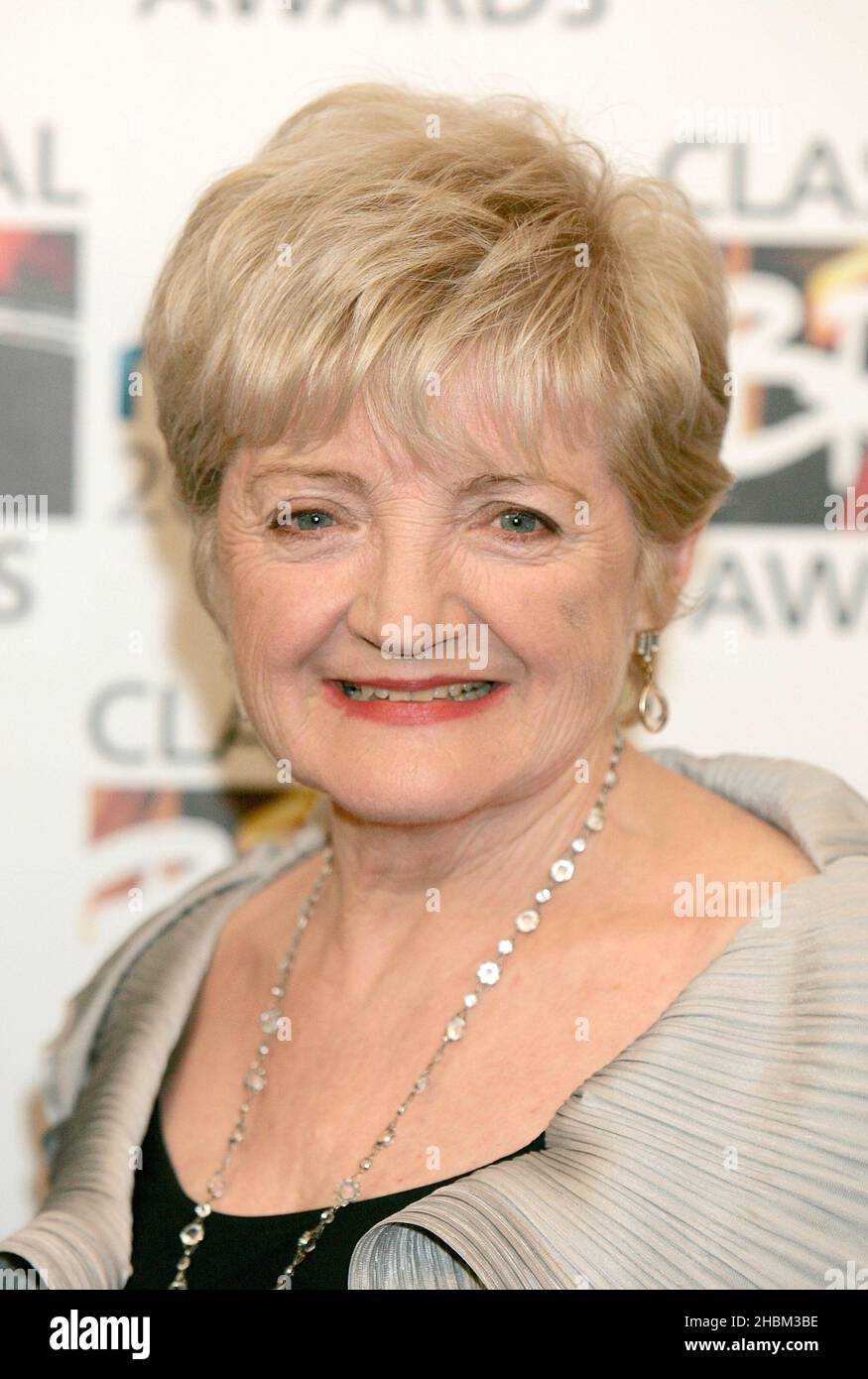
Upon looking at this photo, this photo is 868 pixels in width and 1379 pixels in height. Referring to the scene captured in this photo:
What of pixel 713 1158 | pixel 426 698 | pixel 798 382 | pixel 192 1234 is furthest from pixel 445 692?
pixel 798 382

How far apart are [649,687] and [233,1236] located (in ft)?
2.24

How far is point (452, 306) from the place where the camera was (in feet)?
4.25

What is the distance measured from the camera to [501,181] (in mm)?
1368

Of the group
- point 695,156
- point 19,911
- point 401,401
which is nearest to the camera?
point 401,401

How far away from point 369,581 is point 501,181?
0.38 metres

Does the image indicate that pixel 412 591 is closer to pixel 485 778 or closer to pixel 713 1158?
pixel 485 778

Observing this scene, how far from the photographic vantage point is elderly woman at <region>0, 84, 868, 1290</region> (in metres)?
1.20

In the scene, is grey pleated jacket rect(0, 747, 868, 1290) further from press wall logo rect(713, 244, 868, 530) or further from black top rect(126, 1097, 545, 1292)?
press wall logo rect(713, 244, 868, 530)

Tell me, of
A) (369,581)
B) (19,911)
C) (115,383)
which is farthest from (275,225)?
(19,911)

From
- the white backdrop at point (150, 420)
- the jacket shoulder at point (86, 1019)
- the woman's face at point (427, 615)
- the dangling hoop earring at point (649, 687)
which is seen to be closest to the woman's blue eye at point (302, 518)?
the woman's face at point (427, 615)

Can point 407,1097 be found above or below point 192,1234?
above

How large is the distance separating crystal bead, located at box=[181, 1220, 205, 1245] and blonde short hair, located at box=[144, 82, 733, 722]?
74 cm

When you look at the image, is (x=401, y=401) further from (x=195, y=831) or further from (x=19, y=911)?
(x=19, y=911)

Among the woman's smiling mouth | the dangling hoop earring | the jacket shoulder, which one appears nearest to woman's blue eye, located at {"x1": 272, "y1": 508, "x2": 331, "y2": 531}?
the woman's smiling mouth
